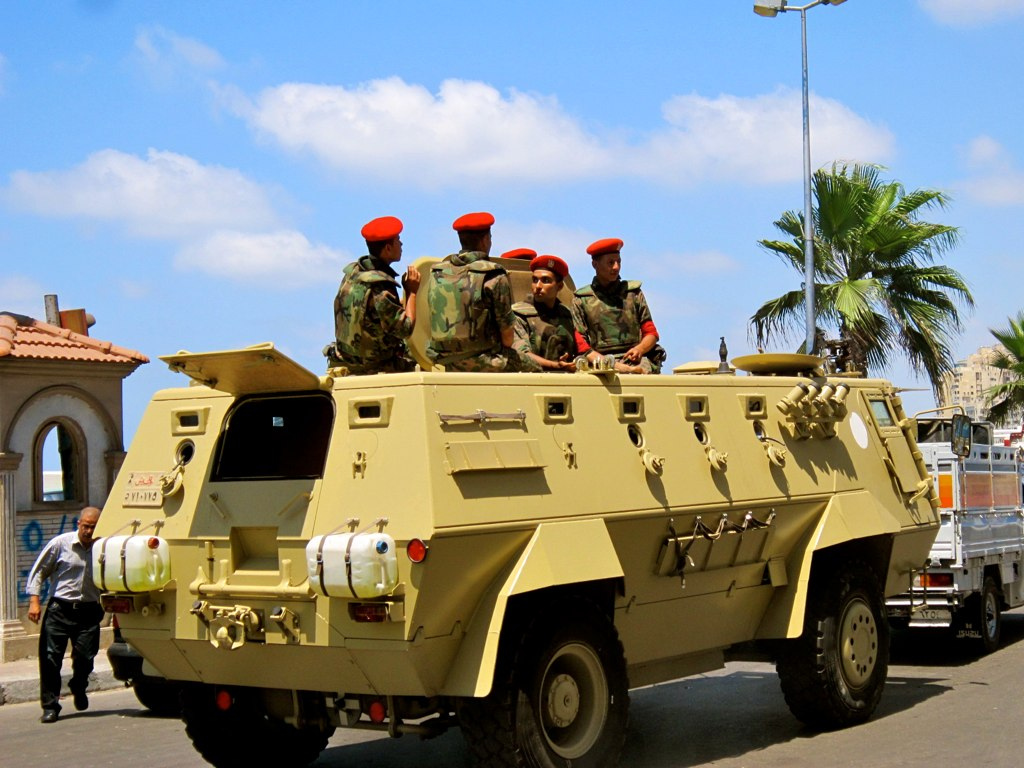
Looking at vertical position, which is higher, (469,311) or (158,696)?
(469,311)

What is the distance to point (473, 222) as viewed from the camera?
27.3ft

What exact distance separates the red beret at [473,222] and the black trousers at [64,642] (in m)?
4.96

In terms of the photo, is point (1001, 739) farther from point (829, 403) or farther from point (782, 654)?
point (829, 403)

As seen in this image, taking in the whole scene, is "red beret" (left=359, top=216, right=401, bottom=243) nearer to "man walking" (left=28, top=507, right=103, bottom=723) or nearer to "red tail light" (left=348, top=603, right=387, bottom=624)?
"red tail light" (left=348, top=603, right=387, bottom=624)

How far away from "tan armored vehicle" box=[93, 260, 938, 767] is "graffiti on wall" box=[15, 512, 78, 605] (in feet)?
23.5

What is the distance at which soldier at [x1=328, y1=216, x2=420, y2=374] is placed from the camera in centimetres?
771

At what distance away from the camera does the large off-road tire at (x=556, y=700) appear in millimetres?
6766

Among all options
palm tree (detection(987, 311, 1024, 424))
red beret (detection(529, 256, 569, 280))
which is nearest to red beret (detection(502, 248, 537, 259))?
red beret (detection(529, 256, 569, 280))

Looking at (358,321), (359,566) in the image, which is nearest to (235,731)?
(359,566)

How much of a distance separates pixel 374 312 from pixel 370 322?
0.06 metres

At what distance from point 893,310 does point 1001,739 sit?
1341 centimetres

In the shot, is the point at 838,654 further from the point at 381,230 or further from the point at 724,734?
the point at 381,230

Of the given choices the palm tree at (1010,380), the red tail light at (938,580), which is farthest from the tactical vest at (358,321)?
the palm tree at (1010,380)

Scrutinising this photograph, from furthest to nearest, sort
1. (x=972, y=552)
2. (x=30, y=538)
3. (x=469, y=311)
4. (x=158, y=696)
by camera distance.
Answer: (x=30, y=538)
(x=972, y=552)
(x=158, y=696)
(x=469, y=311)
